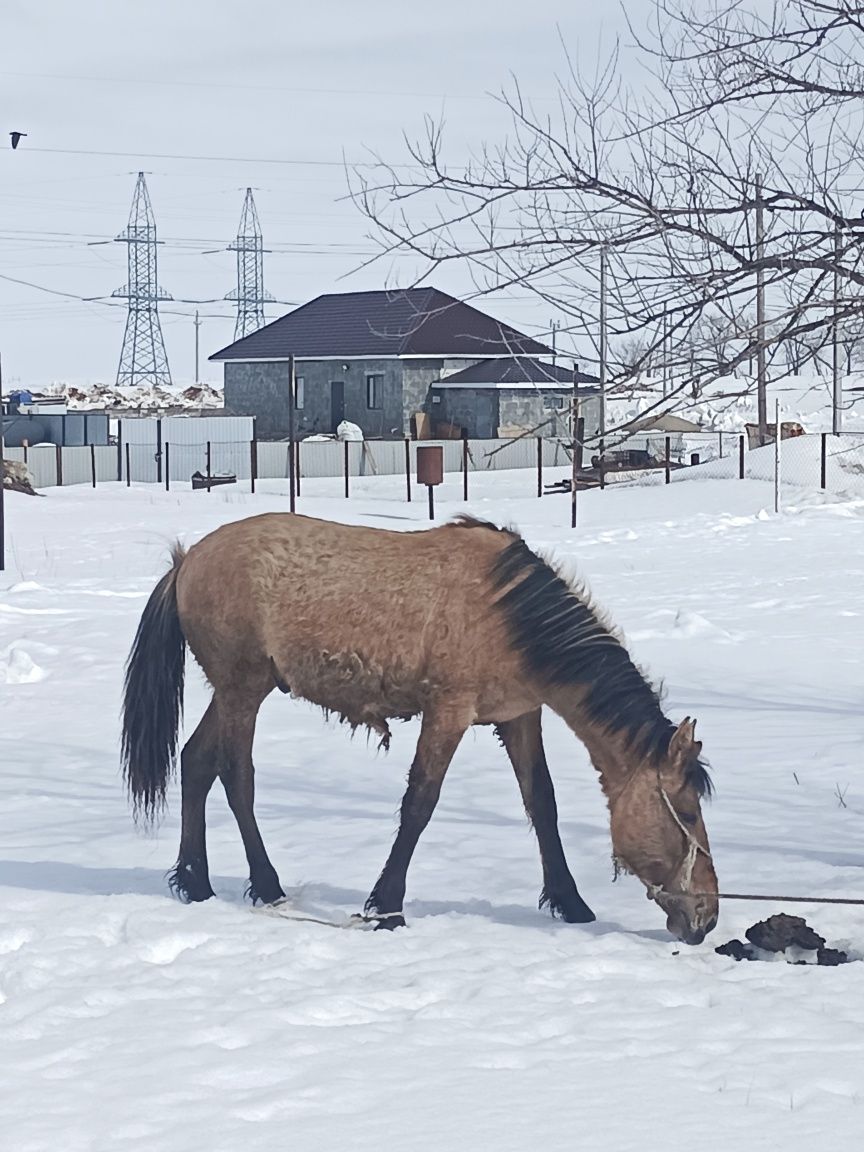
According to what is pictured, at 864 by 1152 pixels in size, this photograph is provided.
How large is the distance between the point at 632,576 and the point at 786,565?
228 cm

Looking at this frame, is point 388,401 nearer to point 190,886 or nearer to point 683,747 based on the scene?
point 190,886

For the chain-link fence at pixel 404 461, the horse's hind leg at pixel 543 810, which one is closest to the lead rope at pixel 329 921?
the horse's hind leg at pixel 543 810

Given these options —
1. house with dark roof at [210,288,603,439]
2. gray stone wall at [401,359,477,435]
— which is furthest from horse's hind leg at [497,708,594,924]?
gray stone wall at [401,359,477,435]

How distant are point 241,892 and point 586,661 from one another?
184cm

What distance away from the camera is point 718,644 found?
13.1 metres

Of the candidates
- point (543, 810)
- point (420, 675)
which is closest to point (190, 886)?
point (420, 675)

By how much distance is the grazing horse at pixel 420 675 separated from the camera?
5.76m

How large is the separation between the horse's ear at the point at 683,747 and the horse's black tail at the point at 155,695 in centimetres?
214

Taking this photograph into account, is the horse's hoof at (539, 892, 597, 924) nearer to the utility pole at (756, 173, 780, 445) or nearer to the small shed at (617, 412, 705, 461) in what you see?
the utility pole at (756, 173, 780, 445)

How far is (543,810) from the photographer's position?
620 cm

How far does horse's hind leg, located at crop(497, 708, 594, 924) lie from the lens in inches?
240

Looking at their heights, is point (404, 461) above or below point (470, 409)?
below

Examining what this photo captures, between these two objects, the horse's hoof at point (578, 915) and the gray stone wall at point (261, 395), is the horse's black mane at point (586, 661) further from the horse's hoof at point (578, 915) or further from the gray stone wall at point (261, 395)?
the gray stone wall at point (261, 395)

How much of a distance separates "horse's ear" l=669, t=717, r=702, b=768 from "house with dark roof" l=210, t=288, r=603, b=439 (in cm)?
4225
